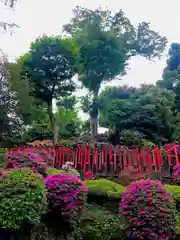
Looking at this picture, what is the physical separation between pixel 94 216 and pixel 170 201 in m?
1.46

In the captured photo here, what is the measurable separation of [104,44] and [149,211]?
19846mm

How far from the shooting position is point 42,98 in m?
20.8

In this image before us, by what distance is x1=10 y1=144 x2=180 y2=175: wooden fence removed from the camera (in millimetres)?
10891

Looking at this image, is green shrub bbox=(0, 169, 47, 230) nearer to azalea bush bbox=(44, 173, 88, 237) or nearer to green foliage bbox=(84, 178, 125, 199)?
azalea bush bbox=(44, 173, 88, 237)

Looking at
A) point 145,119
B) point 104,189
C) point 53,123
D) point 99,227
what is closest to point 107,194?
point 104,189

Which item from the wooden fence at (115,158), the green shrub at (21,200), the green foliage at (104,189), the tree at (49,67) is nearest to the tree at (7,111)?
the tree at (49,67)

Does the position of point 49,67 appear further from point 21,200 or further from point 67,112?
point 21,200

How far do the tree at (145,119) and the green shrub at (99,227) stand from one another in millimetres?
11979

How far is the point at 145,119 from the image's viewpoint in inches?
763

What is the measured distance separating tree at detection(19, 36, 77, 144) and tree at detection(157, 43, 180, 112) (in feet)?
26.7

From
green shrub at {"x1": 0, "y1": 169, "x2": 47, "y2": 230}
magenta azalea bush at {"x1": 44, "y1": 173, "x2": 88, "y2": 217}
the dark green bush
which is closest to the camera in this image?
green shrub at {"x1": 0, "y1": 169, "x2": 47, "y2": 230}

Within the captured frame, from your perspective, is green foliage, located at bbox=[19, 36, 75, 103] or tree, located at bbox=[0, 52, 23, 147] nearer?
green foliage, located at bbox=[19, 36, 75, 103]

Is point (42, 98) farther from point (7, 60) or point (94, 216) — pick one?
point (94, 216)

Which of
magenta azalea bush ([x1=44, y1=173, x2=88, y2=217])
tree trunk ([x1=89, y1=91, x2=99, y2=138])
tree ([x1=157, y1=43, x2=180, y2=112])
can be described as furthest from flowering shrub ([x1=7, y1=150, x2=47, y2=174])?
tree ([x1=157, y1=43, x2=180, y2=112])
